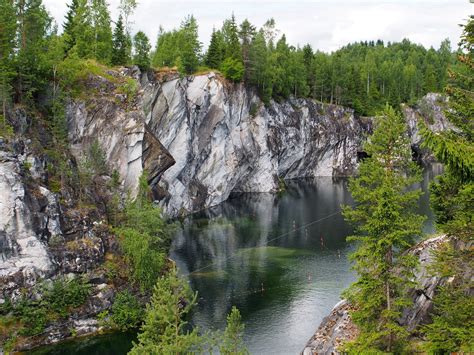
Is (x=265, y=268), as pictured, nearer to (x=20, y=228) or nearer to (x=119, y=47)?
(x=20, y=228)

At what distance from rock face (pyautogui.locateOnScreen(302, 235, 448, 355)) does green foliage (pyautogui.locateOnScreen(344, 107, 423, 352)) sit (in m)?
1.44

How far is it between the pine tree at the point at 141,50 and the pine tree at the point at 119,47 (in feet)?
5.31

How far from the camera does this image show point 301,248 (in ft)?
193

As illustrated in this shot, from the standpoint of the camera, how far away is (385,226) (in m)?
20.4

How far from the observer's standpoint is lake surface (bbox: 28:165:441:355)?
38000mm

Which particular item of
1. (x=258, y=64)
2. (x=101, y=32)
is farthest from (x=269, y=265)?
(x=258, y=64)

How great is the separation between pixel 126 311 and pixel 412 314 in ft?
76.3

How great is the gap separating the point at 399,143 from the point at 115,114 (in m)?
43.1

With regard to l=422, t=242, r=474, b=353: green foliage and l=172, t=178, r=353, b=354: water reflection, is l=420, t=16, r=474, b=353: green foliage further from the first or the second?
l=172, t=178, r=353, b=354: water reflection

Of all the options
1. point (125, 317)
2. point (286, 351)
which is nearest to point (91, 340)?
point (125, 317)

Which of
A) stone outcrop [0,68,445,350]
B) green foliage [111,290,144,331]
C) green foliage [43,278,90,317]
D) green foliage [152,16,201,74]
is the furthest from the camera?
green foliage [152,16,201,74]

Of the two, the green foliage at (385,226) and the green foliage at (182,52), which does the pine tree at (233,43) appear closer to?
the green foliage at (182,52)

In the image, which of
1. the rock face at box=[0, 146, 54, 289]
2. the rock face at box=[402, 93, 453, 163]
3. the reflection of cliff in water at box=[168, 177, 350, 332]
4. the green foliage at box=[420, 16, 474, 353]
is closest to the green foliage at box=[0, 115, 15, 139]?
the rock face at box=[0, 146, 54, 289]

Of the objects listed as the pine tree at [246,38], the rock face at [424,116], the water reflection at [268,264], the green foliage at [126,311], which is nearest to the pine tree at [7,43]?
the green foliage at [126,311]
